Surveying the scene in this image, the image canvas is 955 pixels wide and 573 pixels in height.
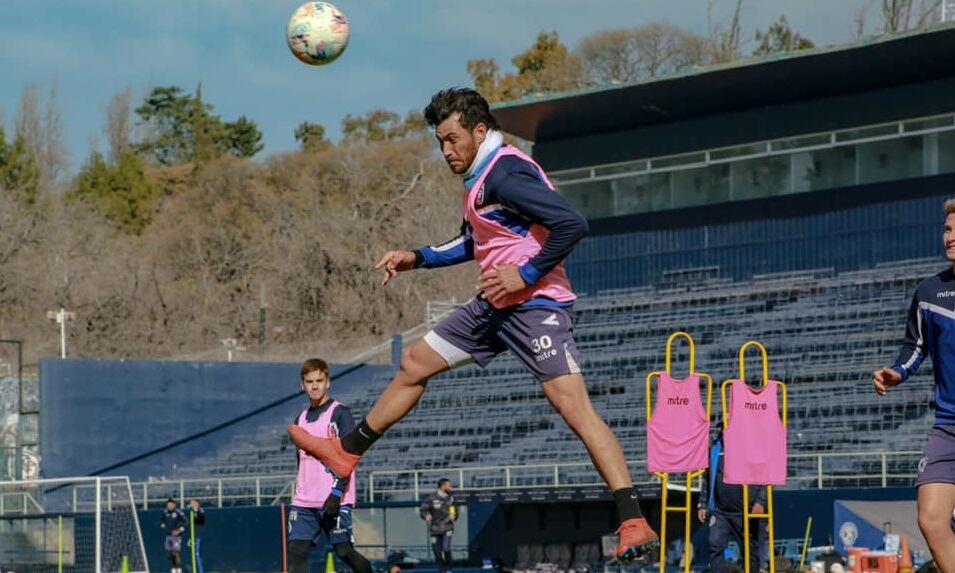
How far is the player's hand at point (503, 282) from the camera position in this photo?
729 cm

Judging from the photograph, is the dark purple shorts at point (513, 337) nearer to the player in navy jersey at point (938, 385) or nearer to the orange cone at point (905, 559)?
the player in navy jersey at point (938, 385)

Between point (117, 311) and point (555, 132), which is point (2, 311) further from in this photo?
point (555, 132)

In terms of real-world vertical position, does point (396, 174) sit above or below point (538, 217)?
above

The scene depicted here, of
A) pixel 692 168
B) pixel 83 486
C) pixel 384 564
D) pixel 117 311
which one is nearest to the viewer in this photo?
pixel 384 564

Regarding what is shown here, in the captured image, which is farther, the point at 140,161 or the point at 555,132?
the point at 140,161

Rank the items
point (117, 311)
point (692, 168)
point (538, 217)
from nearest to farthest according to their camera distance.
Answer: point (538, 217)
point (692, 168)
point (117, 311)

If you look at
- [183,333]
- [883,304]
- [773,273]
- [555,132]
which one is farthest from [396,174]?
[883,304]

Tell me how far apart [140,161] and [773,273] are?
45.7 m

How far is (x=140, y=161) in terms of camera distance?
7644cm

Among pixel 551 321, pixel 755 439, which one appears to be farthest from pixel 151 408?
pixel 551 321

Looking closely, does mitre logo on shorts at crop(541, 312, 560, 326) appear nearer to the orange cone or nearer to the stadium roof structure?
the orange cone

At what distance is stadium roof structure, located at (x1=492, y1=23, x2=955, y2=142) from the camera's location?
33.9 m

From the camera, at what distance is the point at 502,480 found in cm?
3062

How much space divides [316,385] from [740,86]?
2656 centimetres
